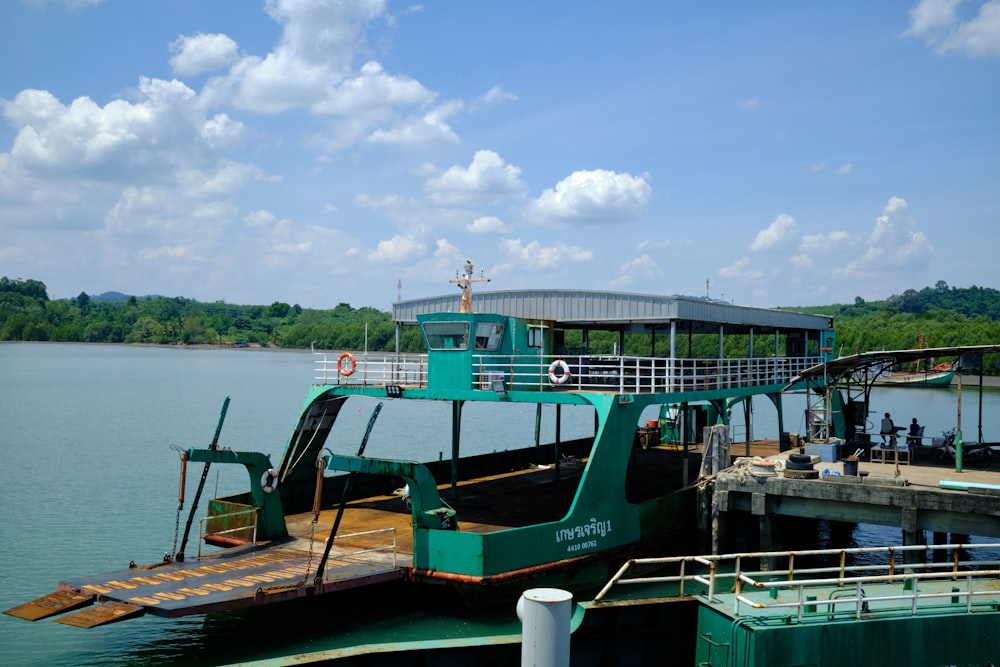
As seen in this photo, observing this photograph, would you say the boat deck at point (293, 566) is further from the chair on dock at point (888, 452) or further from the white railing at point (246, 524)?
the chair on dock at point (888, 452)

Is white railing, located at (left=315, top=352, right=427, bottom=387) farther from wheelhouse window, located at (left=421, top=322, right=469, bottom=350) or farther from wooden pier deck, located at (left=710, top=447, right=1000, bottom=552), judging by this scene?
wooden pier deck, located at (left=710, top=447, right=1000, bottom=552)

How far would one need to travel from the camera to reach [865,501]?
19.0 meters

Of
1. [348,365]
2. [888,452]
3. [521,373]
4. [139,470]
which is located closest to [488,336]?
[521,373]

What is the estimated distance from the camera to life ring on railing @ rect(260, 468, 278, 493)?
18609 millimetres

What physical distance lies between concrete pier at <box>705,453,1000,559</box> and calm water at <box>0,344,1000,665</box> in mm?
6691

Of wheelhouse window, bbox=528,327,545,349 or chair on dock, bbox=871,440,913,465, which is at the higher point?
wheelhouse window, bbox=528,327,545,349

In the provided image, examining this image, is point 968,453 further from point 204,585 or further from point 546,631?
point 546,631

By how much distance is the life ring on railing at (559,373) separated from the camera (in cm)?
2069

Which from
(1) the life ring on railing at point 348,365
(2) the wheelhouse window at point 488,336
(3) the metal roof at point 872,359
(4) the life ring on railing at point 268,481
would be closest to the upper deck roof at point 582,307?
(2) the wheelhouse window at point 488,336

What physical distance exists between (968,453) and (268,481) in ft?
65.0

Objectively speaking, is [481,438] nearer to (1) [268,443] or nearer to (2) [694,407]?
(1) [268,443]

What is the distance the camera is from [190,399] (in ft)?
250

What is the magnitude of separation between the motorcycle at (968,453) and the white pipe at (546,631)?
21.5 m

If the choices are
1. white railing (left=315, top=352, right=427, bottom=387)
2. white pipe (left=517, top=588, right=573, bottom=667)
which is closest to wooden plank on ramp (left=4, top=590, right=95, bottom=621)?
white railing (left=315, top=352, right=427, bottom=387)
